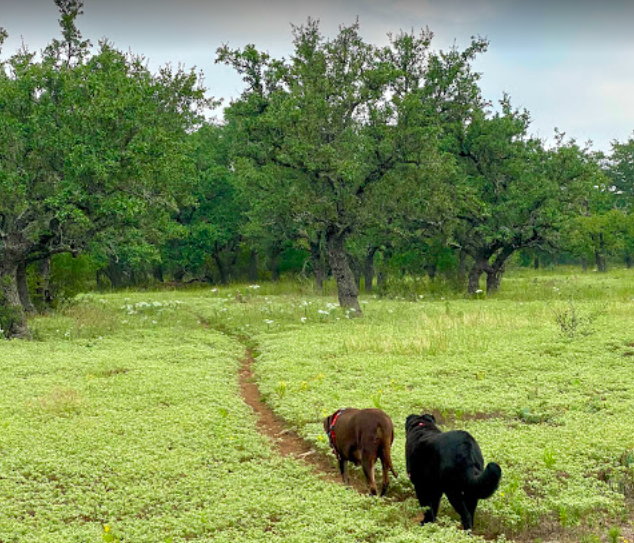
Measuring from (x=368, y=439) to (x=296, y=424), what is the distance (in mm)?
3588

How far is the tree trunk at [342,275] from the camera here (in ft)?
87.1

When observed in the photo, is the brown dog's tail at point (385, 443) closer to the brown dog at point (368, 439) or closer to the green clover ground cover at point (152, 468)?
the brown dog at point (368, 439)

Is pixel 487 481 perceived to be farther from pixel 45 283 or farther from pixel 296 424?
pixel 45 283

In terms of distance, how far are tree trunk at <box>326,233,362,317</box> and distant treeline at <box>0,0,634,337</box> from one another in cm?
6

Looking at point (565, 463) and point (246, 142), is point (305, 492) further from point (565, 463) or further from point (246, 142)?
point (246, 142)

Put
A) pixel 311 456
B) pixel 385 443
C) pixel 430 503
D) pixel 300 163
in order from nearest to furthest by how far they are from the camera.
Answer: pixel 430 503 < pixel 385 443 < pixel 311 456 < pixel 300 163

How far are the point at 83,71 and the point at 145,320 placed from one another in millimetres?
9627

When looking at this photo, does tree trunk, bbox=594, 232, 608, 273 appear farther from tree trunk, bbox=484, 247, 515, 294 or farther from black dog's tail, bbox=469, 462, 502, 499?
black dog's tail, bbox=469, 462, 502, 499

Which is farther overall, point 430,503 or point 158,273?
point 158,273

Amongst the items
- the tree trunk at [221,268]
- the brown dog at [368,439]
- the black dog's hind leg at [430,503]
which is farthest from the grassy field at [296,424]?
the tree trunk at [221,268]

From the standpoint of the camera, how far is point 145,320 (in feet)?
81.3

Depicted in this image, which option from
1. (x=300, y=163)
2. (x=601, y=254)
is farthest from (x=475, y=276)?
(x=601, y=254)

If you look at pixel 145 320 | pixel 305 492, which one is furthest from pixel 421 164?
pixel 305 492

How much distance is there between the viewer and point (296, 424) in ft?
36.9
